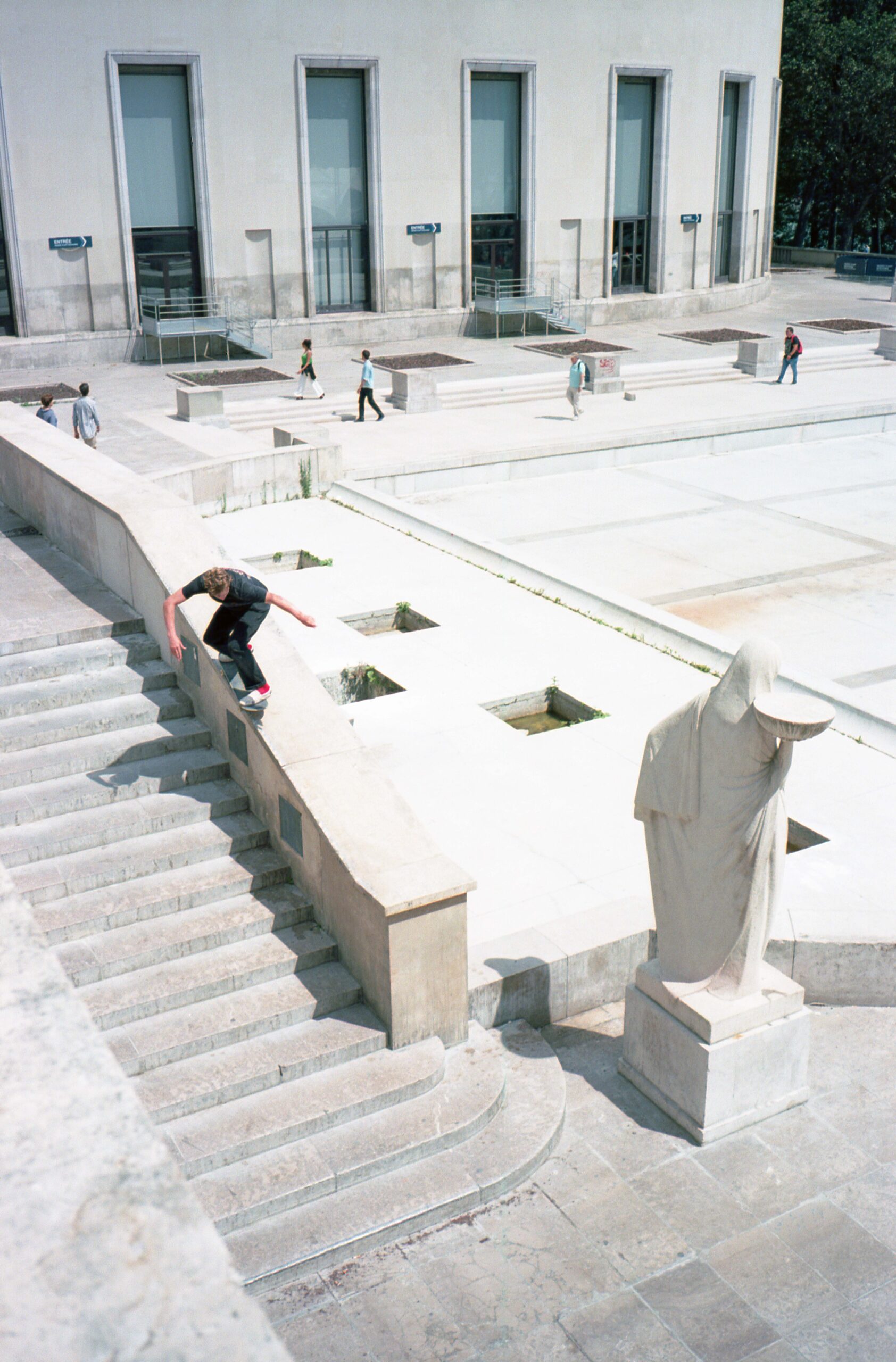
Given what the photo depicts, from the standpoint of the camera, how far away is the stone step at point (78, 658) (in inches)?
393

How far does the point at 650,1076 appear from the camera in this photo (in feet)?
25.1

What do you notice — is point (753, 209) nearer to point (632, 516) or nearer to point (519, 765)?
point (632, 516)

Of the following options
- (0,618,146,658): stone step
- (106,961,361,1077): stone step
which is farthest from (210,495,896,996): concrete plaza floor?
(0,618,146,658): stone step

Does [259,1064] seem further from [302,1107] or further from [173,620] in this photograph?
[173,620]

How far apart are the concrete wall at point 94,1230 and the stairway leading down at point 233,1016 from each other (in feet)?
13.7

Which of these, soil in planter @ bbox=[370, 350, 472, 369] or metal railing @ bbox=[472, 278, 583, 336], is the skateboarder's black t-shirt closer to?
soil in planter @ bbox=[370, 350, 472, 369]

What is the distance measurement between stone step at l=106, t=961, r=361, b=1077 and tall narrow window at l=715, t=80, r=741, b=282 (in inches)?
1692

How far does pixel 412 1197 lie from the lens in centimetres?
674

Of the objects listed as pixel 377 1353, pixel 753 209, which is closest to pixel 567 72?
pixel 753 209

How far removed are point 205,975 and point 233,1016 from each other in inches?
15.2

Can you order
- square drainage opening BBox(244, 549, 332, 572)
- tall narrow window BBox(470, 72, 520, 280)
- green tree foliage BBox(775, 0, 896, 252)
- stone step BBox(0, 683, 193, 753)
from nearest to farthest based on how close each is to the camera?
stone step BBox(0, 683, 193, 753), square drainage opening BBox(244, 549, 332, 572), tall narrow window BBox(470, 72, 520, 280), green tree foliage BBox(775, 0, 896, 252)

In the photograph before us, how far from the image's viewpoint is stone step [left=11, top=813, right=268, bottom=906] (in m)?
8.27

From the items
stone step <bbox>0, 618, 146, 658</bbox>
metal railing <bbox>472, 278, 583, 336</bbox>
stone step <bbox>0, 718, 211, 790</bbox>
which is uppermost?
metal railing <bbox>472, 278, 583, 336</bbox>

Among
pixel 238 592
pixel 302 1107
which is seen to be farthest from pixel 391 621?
pixel 302 1107
